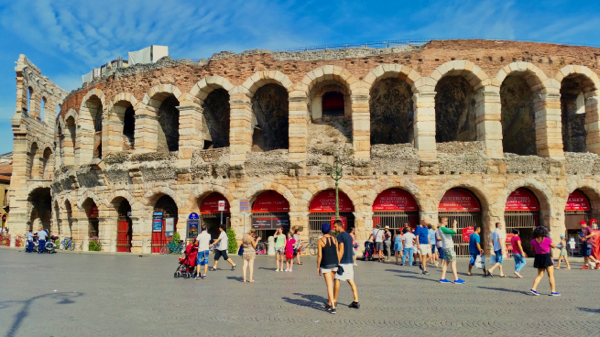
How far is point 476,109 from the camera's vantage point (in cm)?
1886

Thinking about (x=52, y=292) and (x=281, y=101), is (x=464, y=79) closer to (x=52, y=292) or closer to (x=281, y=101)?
(x=281, y=101)

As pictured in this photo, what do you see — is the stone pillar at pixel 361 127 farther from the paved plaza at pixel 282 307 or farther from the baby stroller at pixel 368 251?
the paved plaza at pixel 282 307

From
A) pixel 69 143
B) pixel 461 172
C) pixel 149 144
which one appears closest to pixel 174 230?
pixel 149 144

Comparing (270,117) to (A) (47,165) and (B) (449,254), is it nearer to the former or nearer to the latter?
(B) (449,254)

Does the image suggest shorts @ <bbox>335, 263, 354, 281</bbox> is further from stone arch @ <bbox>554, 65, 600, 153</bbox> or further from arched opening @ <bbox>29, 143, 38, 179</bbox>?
arched opening @ <bbox>29, 143, 38, 179</bbox>

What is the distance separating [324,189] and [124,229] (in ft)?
37.1

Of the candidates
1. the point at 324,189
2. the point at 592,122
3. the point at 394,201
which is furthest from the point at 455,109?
the point at 324,189

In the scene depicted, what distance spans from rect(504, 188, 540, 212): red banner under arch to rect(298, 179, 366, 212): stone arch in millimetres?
6623

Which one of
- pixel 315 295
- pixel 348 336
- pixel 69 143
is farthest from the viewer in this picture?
pixel 69 143

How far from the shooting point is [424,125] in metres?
18.1

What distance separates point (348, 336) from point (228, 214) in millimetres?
15044

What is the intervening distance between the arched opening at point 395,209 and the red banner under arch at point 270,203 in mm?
4105

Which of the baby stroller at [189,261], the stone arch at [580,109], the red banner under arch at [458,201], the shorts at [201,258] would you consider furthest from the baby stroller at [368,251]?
the stone arch at [580,109]

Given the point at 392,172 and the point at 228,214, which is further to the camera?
the point at 228,214
